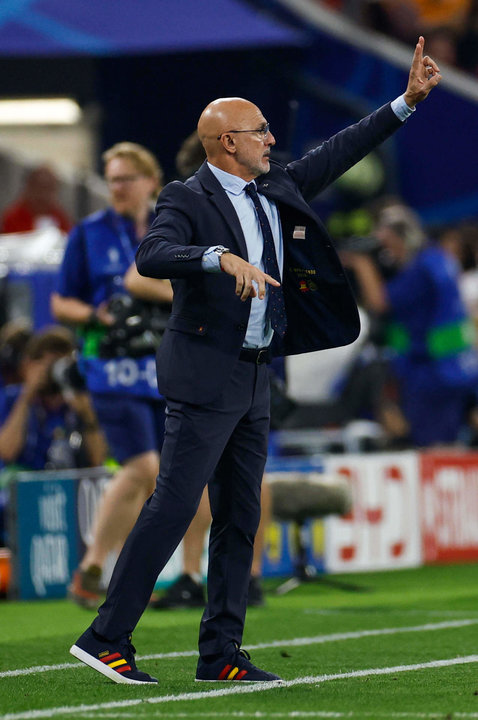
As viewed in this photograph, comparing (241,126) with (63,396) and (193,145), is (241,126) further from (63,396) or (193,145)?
(63,396)

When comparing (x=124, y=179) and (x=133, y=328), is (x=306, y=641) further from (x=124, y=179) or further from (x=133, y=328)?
(x=124, y=179)

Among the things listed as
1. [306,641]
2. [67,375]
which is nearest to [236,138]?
[306,641]

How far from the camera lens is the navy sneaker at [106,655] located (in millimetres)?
5012

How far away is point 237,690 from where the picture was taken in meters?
A: 4.97

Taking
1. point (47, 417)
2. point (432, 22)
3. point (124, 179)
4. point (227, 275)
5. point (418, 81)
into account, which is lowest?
point (47, 417)

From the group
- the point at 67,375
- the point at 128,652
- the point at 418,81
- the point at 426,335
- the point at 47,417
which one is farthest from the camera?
the point at 426,335

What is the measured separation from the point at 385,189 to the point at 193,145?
32.5 ft

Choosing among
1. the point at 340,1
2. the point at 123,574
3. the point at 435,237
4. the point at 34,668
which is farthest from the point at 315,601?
the point at 340,1

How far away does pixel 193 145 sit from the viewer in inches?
307

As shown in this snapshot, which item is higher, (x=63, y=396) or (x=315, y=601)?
(x=63, y=396)

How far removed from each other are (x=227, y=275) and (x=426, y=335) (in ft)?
24.8

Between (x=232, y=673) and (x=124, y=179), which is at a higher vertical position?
(x=124, y=179)

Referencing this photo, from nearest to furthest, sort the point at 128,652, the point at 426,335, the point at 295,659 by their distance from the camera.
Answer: the point at 128,652 → the point at 295,659 → the point at 426,335

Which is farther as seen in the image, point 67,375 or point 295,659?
point 67,375
